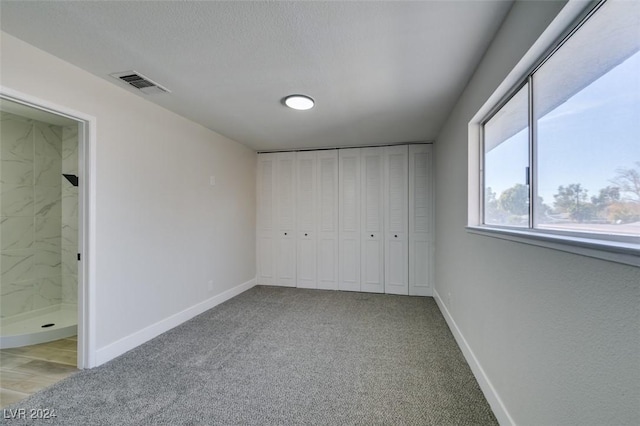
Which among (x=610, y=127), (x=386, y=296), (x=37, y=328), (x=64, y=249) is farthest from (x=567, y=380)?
(x=64, y=249)

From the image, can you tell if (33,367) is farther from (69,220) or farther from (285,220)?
(285,220)

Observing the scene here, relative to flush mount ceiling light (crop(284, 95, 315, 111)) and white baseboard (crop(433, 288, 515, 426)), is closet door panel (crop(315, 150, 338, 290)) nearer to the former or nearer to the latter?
flush mount ceiling light (crop(284, 95, 315, 111))

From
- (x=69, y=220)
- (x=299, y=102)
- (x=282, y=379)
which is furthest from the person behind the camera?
(x=69, y=220)

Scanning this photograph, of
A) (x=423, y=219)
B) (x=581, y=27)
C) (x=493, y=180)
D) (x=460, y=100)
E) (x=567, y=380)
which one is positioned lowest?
(x=567, y=380)

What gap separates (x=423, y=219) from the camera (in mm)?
4309

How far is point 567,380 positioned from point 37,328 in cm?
453

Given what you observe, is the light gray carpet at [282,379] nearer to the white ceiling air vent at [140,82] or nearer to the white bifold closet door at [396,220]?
the white bifold closet door at [396,220]

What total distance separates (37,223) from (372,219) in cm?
460

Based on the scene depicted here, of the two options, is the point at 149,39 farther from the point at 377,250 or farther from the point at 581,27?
the point at 377,250

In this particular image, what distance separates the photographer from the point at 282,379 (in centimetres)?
209

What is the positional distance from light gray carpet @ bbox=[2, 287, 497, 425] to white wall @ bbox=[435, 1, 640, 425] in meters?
0.40

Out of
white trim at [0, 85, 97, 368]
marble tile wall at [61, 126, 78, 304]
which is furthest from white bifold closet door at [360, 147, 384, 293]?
marble tile wall at [61, 126, 78, 304]

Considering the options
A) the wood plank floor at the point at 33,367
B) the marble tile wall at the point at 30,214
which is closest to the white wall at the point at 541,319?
the wood plank floor at the point at 33,367

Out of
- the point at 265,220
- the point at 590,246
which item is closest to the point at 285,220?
the point at 265,220
